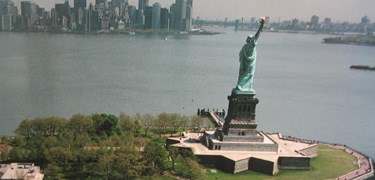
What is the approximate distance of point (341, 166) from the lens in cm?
2598

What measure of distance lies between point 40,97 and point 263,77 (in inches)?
1429

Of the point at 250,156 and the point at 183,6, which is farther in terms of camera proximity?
the point at 183,6

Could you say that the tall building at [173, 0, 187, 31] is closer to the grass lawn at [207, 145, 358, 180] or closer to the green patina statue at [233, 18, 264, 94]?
the green patina statue at [233, 18, 264, 94]

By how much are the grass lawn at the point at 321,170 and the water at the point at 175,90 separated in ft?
18.0

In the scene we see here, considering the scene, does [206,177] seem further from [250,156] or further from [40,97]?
[40,97]

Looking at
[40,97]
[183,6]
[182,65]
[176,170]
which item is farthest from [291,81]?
[183,6]

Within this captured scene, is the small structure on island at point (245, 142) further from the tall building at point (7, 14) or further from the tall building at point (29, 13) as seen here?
the tall building at point (29, 13)

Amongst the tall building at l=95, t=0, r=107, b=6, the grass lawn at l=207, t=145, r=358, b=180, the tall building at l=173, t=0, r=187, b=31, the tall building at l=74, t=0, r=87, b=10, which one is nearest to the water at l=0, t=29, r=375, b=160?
the grass lawn at l=207, t=145, r=358, b=180

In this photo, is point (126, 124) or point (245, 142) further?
point (126, 124)

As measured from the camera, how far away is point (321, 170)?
25250mm

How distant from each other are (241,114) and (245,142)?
1.79 metres

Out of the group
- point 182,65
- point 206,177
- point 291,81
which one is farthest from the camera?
point 182,65

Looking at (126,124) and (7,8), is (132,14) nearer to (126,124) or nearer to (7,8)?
(7,8)

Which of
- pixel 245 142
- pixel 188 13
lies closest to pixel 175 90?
pixel 245 142
